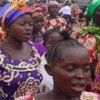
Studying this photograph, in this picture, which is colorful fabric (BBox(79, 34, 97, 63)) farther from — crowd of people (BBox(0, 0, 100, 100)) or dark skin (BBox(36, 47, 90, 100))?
dark skin (BBox(36, 47, 90, 100))

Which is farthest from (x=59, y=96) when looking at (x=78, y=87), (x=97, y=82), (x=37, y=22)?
(x=37, y=22)

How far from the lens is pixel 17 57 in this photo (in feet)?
12.9

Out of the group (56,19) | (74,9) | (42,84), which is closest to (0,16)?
(42,84)

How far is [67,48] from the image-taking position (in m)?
2.65

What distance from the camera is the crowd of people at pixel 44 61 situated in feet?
Answer: 8.42

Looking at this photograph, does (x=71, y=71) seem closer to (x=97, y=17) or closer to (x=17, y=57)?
(x=17, y=57)

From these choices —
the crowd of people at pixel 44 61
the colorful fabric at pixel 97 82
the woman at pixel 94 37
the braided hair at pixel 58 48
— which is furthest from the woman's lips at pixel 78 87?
the woman at pixel 94 37

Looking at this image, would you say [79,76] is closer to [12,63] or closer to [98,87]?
[12,63]

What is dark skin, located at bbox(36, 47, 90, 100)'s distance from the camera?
251 centimetres

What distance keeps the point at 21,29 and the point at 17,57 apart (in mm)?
290

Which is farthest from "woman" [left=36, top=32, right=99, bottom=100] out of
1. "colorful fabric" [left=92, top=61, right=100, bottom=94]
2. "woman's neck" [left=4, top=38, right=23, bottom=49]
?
"colorful fabric" [left=92, top=61, right=100, bottom=94]

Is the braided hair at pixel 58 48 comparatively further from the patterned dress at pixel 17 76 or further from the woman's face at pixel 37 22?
the woman's face at pixel 37 22

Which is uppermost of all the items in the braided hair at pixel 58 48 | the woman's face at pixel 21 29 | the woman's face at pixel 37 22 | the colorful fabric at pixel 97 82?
the woman's face at pixel 37 22

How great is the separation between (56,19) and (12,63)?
4.18 meters
